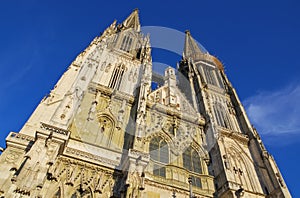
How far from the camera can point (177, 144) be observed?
15.3 metres

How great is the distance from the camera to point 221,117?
2134 centimetres

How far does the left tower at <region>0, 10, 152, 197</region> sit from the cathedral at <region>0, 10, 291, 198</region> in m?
0.04

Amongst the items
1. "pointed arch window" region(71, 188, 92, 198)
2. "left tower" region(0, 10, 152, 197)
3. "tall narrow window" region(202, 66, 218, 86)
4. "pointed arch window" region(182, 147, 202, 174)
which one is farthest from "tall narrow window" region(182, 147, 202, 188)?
"tall narrow window" region(202, 66, 218, 86)

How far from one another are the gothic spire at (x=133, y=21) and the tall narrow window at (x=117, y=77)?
14.5m

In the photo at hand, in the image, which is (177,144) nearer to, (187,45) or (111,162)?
(111,162)

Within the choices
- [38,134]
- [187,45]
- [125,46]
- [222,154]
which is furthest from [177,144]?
[187,45]

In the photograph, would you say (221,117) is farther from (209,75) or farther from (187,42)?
(187,42)

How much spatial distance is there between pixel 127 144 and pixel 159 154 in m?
2.25

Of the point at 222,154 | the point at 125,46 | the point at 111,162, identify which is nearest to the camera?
the point at 111,162

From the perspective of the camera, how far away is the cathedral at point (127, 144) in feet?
31.3

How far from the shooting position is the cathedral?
31.3ft

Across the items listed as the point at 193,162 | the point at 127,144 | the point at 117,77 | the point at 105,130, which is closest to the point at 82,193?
the point at 127,144

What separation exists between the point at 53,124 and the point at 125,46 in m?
18.8

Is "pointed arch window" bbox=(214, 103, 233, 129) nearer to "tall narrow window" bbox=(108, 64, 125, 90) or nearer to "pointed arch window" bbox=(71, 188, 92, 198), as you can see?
"tall narrow window" bbox=(108, 64, 125, 90)
